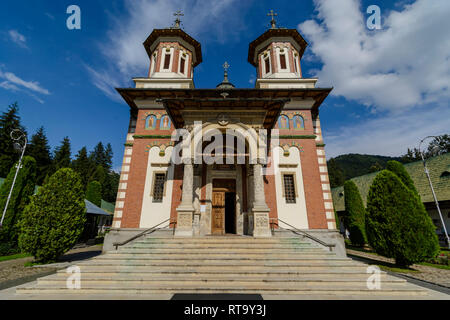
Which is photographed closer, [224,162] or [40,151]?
[224,162]

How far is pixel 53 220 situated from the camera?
1068 cm

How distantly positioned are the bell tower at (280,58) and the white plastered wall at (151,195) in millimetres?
10306

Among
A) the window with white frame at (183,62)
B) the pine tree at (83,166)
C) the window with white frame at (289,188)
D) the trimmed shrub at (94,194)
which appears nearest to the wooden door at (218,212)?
the window with white frame at (289,188)

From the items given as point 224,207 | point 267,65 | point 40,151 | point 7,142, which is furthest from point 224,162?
point 40,151

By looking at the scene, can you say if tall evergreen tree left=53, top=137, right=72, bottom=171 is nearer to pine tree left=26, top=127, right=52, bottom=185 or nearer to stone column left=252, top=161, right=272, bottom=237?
pine tree left=26, top=127, right=52, bottom=185

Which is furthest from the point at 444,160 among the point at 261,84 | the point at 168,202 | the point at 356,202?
the point at 168,202

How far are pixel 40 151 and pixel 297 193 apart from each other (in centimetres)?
5475

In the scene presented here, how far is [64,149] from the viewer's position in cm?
4991

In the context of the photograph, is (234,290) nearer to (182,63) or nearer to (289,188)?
(289,188)

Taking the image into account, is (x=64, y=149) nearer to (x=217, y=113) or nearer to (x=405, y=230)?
(x=217, y=113)

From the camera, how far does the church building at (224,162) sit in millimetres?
11594

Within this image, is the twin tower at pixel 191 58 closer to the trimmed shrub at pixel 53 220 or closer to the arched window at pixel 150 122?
the arched window at pixel 150 122

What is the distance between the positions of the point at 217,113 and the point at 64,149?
55.5 m

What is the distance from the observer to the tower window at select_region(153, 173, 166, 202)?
13398 mm
